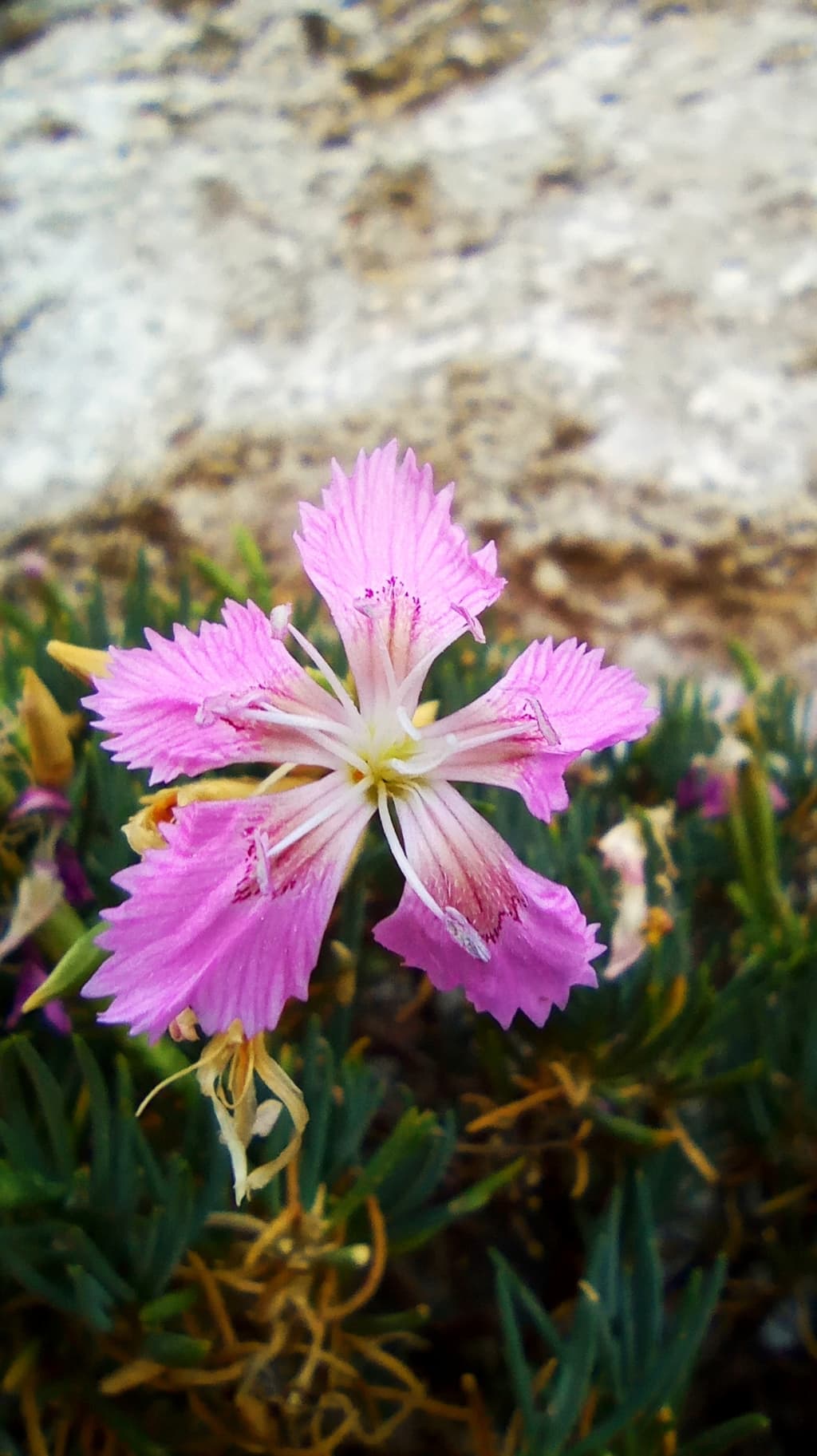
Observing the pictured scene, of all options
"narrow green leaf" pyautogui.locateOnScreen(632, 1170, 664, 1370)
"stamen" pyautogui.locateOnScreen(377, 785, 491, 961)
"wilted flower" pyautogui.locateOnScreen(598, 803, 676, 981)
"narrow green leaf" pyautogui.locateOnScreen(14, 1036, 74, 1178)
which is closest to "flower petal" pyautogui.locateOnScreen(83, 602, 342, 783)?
"stamen" pyautogui.locateOnScreen(377, 785, 491, 961)

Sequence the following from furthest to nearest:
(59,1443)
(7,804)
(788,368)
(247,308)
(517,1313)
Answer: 1. (247,308)
2. (788,368)
3. (517,1313)
4. (7,804)
5. (59,1443)

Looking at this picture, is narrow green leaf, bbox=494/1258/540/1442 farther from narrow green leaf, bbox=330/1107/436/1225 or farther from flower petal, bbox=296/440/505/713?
flower petal, bbox=296/440/505/713

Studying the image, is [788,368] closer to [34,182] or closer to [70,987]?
[34,182]

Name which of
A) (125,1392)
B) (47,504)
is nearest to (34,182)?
(47,504)

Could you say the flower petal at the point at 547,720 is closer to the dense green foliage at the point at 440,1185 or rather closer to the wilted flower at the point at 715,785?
the dense green foliage at the point at 440,1185

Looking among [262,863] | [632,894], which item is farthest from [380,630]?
[632,894]

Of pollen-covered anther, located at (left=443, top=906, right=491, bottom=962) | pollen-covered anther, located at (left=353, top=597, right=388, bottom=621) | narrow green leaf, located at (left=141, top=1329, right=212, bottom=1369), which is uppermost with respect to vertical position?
pollen-covered anther, located at (left=353, top=597, right=388, bottom=621)
